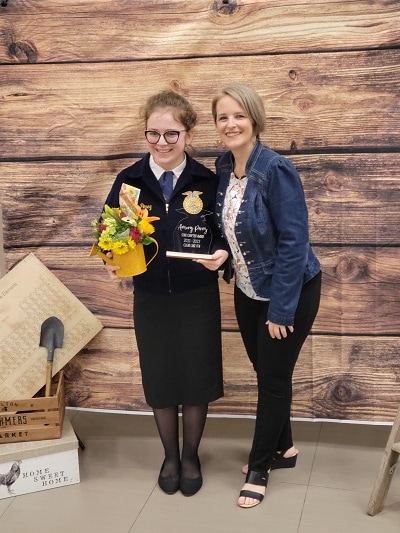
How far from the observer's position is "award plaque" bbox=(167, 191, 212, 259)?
245cm

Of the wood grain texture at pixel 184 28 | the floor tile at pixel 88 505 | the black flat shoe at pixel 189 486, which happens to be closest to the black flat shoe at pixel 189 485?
the black flat shoe at pixel 189 486

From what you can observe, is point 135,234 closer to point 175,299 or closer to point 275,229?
point 175,299

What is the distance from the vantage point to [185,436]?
106 inches

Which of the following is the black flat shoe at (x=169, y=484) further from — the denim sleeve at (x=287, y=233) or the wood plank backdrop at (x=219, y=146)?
the denim sleeve at (x=287, y=233)

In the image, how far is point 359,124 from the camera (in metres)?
2.59

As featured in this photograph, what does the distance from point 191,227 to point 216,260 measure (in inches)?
5.9

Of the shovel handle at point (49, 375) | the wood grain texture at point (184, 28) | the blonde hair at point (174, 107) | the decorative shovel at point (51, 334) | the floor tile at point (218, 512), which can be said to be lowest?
the floor tile at point (218, 512)

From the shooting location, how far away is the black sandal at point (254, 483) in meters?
2.56

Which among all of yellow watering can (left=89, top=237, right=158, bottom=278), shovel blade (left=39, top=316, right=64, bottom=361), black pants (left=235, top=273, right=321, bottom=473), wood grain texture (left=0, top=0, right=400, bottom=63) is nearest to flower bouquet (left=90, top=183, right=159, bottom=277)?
yellow watering can (left=89, top=237, right=158, bottom=278)

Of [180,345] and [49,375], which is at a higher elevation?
[180,345]

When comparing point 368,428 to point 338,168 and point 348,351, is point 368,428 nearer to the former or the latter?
point 348,351

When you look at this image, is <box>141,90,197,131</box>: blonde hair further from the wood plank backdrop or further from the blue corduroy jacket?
the wood plank backdrop

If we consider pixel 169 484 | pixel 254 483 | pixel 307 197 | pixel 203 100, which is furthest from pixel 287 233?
pixel 169 484

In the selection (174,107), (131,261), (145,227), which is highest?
(174,107)
